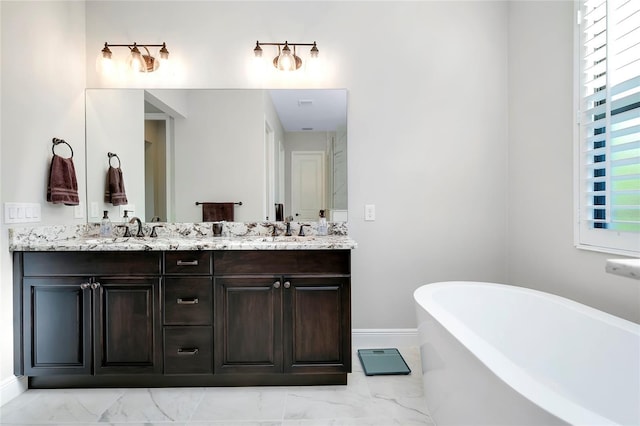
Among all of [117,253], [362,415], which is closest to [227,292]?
[117,253]

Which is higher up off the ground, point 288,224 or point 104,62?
point 104,62

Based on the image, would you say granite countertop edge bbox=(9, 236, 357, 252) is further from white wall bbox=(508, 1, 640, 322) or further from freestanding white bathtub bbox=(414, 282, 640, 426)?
white wall bbox=(508, 1, 640, 322)

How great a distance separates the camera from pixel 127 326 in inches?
79.8

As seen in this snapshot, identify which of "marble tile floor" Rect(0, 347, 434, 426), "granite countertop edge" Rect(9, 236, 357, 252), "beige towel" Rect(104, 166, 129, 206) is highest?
"beige towel" Rect(104, 166, 129, 206)

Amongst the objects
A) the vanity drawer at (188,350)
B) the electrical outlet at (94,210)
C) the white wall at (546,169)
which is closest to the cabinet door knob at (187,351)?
the vanity drawer at (188,350)

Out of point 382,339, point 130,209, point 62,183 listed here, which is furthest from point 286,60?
point 382,339

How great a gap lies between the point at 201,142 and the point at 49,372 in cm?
175

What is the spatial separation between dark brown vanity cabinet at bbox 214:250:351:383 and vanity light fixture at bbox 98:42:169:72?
1.61 m

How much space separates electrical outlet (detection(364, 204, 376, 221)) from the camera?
105 inches

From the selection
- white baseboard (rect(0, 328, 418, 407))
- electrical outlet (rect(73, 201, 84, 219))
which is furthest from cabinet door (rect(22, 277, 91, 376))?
white baseboard (rect(0, 328, 418, 407))

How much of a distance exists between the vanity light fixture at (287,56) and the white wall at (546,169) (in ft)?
5.03

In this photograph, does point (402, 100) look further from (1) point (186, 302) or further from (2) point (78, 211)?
(2) point (78, 211)

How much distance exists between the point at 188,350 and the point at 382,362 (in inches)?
51.3

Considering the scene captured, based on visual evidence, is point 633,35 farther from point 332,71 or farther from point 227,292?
point 227,292
